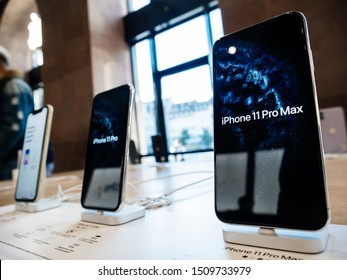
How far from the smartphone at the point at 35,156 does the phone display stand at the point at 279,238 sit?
42cm

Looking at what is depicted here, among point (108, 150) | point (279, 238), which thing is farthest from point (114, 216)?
point (279, 238)

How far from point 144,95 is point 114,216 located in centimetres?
308

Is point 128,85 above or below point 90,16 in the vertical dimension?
below

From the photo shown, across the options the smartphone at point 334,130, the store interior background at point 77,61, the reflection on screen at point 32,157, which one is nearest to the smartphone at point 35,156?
the reflection on screen at point 32,157

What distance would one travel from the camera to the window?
9.70 ft

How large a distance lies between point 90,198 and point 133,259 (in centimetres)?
20

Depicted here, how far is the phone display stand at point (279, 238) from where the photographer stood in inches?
9.0

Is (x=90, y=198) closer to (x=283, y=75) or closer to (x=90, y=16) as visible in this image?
(x=283, y=75)

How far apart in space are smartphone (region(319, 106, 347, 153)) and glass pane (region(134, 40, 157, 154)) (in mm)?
2279

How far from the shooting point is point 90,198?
16.8 inches

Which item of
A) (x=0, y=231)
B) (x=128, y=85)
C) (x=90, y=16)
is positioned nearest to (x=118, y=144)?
(x=128, y=85)

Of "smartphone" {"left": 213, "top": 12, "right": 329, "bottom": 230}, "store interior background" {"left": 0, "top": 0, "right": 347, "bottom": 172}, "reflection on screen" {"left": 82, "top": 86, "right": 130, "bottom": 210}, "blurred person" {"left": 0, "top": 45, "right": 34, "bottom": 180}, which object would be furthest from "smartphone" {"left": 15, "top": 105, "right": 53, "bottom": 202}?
"store interior background" {"left": 0, "top": 0, "right": 347, "bottom": 172}

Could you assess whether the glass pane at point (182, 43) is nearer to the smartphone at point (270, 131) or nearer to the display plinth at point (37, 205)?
the display plinth at point (37, 205)

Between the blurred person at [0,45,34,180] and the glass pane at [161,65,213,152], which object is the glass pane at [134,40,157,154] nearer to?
the glass pane at [161,65,213,152]
